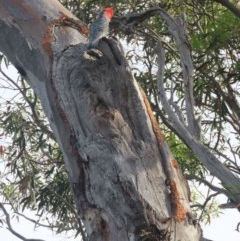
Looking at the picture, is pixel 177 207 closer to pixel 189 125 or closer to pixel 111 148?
pixel 111 148

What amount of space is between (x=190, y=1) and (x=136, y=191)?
2361mm

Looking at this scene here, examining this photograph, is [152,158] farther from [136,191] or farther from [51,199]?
[51,199]

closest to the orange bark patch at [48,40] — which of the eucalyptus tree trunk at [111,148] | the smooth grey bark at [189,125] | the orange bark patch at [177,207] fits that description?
the eucalyptus tree trunk at [111,148]

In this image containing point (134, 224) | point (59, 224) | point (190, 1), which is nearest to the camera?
point (134, 224)

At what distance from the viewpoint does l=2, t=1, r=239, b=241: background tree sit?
11.7ft

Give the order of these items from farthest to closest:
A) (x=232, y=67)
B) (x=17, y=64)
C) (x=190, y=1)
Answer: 1. (x=190, y=1)
2. (x=232, y=67)
3. (x=17, y=64)

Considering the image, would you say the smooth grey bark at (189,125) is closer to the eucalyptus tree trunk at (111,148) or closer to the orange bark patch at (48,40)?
the eucalyptus tree trunk at (111,148)

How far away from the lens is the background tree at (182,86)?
357cm

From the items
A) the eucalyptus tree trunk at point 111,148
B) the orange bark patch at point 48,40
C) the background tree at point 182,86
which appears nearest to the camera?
the eucalyptus tree trunk at point 111,148

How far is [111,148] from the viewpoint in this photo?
2195 mm

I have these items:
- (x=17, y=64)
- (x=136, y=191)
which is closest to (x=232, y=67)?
(x=17, y=64)

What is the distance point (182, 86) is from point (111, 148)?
2100mm

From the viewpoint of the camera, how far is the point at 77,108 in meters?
2.29

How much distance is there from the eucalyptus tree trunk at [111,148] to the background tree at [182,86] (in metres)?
0.56
